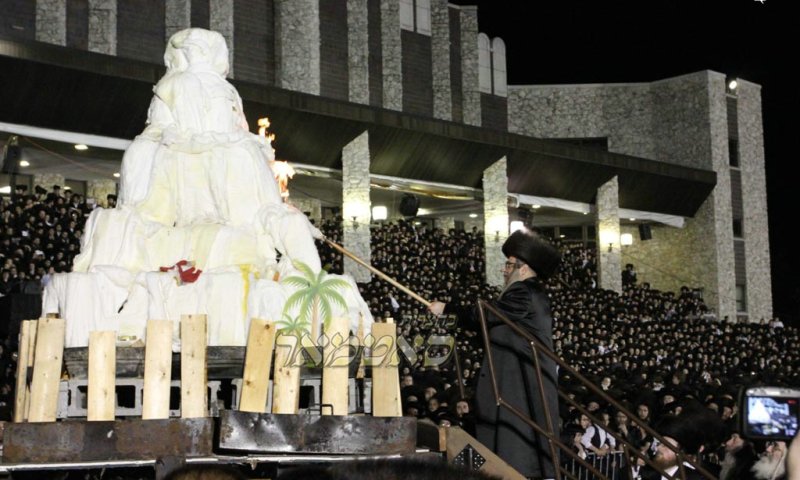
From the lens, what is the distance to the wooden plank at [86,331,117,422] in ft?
20.5

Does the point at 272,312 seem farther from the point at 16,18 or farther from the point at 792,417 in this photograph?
the point at 16,18

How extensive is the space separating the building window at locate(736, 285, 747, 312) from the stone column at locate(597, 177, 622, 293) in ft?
18.9

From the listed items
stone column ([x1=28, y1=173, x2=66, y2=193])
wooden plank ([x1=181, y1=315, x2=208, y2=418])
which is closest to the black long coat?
wooden plank ([x1=181, y1=315, x2=208, y2=418])

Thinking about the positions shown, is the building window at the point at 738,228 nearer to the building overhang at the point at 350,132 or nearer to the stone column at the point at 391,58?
the building overhang at the point at 350,132

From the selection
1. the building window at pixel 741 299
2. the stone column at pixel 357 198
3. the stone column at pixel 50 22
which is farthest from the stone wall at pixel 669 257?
the stone column at pixel 50 22

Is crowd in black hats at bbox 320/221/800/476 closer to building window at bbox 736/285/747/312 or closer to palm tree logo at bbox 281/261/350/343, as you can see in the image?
building window at bbox 736/285/747/312

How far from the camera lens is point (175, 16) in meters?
30.5

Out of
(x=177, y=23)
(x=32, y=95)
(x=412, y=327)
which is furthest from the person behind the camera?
(x=177, y=23)

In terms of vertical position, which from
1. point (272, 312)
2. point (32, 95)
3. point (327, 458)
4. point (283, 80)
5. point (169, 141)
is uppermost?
Result: point (283, 80)

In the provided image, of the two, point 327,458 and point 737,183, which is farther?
point 737,183

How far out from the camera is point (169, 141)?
11.5m

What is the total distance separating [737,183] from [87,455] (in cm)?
3772

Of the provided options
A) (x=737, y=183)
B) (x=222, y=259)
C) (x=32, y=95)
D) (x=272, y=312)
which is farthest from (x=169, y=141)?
(x=737, y=183)

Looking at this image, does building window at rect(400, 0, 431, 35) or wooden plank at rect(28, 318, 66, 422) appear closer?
wooden plank at rect(28, 318, 66, 422)
